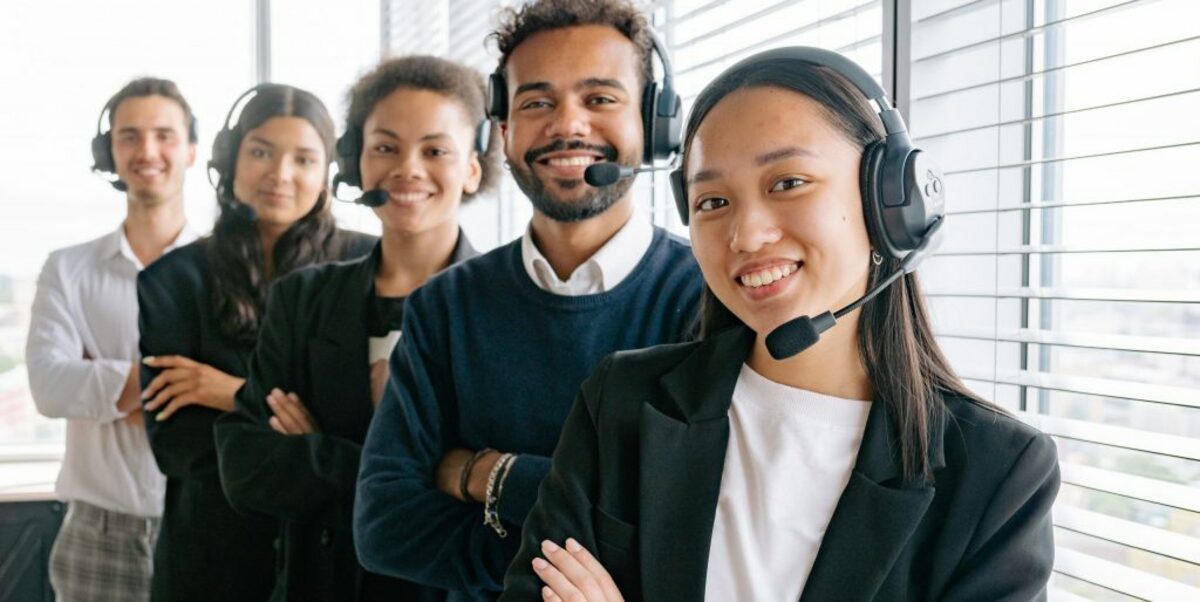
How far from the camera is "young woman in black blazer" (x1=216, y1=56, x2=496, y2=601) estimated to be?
6.38 feet

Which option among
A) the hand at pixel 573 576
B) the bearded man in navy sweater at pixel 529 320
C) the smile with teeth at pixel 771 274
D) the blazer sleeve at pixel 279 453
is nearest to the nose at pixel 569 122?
the bearded man in navy sweater at pixel 529 320

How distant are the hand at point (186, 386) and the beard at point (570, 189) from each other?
121 centimetres

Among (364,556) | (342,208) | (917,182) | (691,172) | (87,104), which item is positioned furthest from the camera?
(87,104)

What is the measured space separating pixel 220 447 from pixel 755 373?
1.40 meters

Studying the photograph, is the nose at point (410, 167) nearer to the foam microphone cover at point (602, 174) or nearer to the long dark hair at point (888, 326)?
the foam microphone cover at point (602, 174)

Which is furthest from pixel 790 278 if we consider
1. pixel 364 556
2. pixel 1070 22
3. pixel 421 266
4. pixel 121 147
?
pixel 121 147

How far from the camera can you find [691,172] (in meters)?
1.12

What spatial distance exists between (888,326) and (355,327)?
1.21 metres

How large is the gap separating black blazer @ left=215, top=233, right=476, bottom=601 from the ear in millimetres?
123

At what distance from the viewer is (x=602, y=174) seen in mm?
1441

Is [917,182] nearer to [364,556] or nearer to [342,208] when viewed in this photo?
[364,556]

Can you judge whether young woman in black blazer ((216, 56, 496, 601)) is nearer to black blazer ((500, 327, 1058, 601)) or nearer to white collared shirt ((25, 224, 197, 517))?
white collared shirt ((25, 224, 197, 517))

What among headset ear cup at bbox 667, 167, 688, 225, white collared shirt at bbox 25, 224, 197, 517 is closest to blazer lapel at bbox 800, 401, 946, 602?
headset ear cup at bbox 667, 167, 688, 225

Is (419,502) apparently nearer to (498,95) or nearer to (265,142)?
(498,95)
